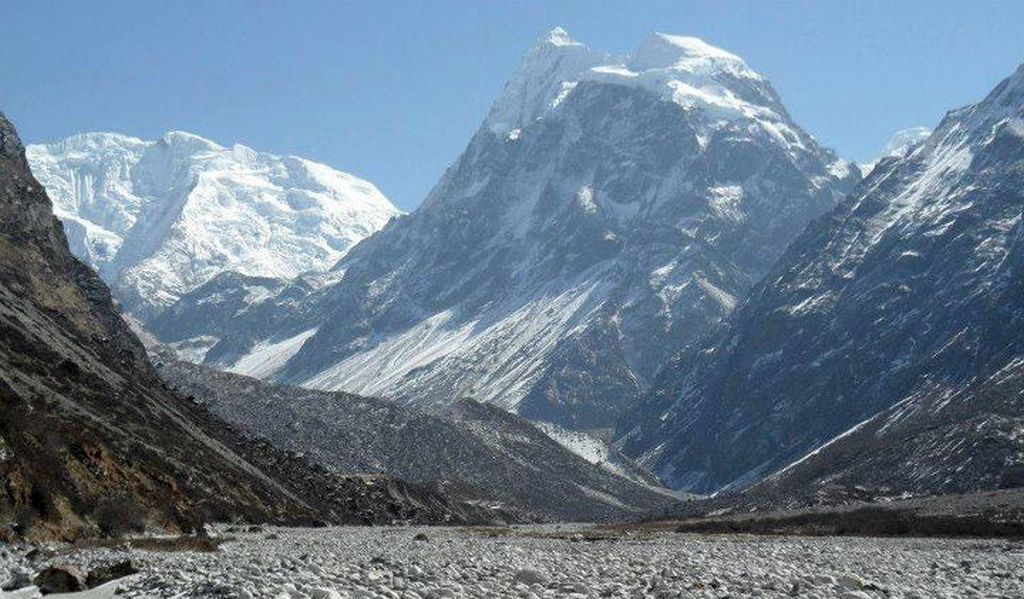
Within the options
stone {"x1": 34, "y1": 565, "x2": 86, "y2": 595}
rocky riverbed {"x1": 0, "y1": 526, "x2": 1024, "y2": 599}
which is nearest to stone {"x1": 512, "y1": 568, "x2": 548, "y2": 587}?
rocky riverbed {"x1": 0, "y1": 526, "x2": 1024, "y2": 599}

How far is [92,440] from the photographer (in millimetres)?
91625

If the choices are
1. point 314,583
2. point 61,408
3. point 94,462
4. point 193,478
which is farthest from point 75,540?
point 193,478

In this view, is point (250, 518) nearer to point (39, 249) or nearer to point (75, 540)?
point (75, 540)

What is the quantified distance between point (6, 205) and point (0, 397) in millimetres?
119824

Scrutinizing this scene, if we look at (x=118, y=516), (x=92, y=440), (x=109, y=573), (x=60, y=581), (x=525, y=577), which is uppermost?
(x=92, y=440)

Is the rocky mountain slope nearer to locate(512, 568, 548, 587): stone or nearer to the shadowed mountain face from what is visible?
the shadowed mountain face

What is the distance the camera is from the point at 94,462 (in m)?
85.8

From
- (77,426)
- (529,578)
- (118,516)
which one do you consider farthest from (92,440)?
(529,578)

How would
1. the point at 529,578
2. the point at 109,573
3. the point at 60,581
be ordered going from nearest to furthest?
the point at 60,581, the point at 109,573, the point at 529,578

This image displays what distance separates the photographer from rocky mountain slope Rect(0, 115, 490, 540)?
242 feet

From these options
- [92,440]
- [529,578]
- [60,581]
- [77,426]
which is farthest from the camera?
[77,426]

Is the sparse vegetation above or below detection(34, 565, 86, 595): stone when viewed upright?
above

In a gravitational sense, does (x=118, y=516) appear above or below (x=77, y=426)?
below

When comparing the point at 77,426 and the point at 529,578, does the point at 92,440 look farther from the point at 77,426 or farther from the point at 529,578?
the point at 529,578
